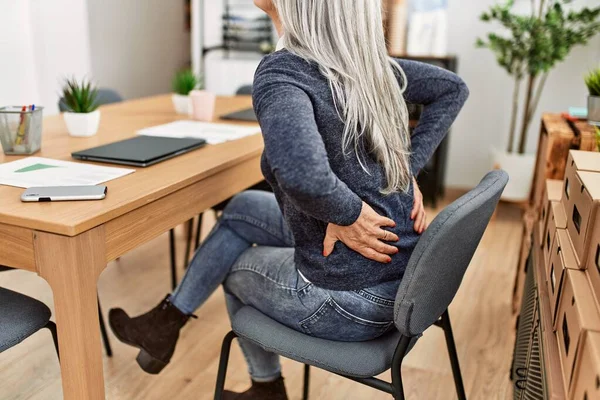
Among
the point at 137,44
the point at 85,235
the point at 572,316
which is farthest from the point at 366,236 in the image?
the point at 137,44

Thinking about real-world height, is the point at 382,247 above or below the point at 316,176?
below

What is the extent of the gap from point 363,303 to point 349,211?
206 mm

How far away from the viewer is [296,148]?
102 centimetres

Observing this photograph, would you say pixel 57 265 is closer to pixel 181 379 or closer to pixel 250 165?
pixel 250 165

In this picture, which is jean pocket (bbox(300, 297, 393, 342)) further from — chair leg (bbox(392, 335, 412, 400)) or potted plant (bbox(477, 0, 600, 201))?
potted plant (bbox(477, 0, 600, 201))

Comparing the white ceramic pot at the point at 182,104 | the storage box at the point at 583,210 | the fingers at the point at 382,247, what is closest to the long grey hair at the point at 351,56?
the fingers at the point at 382,247

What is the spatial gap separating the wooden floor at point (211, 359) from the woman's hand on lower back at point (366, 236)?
0.76m

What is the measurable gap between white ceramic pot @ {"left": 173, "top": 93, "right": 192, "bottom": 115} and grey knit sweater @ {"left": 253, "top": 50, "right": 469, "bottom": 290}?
105 centimetres

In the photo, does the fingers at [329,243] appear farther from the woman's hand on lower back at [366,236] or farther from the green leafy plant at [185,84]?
the green leafy plant at [185,84]

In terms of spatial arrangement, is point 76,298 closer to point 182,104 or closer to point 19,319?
point 19,319

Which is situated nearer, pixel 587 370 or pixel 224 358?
pixel 587 370

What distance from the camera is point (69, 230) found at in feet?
3.44

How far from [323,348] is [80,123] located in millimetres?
1021

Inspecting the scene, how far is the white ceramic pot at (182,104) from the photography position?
7.27ft
